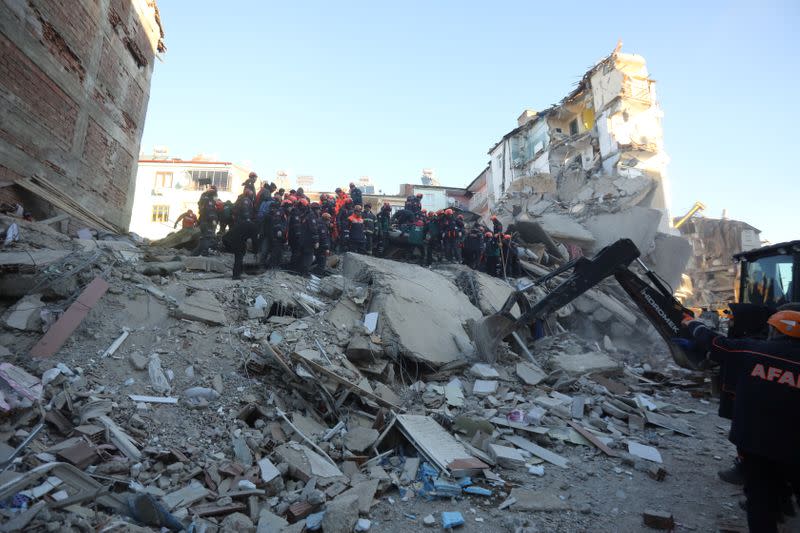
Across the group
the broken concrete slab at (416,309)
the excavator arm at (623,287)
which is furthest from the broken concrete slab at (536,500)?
Result: the broken concrete slab at (416,309)

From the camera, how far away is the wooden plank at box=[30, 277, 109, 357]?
486 centimetres

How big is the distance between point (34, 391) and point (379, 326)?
4.46m

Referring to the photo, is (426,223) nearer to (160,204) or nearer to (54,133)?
(54,133)

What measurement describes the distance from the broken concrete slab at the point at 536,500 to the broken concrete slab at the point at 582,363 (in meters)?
3.61

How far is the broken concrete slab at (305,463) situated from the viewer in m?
4.04

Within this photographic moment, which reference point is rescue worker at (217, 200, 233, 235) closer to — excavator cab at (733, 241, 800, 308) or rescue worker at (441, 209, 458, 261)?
rescue worker at (441, 209, 458, 261)

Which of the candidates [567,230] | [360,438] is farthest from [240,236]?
[567,230]

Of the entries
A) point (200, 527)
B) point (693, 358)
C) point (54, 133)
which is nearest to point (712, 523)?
point (693, 358)

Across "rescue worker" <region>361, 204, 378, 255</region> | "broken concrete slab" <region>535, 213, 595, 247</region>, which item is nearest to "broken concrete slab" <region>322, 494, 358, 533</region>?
"rescue worker" <region>361, 204, 378, 255</region>

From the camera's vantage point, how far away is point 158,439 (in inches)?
162

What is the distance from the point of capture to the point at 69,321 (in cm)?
524

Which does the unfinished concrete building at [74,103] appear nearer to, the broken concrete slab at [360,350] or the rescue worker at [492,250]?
the broken concrete slab at [360,350]

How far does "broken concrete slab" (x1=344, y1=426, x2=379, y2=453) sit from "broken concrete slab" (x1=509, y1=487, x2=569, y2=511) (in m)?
1.58

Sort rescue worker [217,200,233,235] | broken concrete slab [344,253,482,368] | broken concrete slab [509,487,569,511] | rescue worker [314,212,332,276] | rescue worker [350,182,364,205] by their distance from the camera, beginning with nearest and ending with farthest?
broken concrete slab [509,487,569,511]
broken concrete slab [344,253,482,368]
rescue worker [314,212,332,276]
rescue worker [217,200,233,235]
rescue worker [350,182,364,205]
